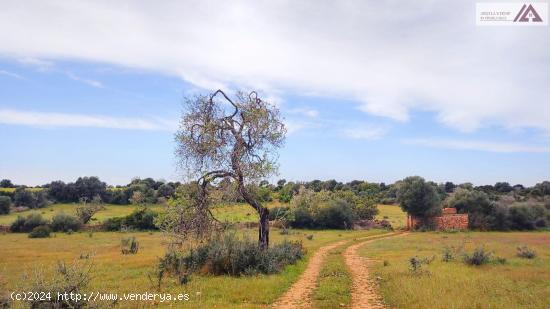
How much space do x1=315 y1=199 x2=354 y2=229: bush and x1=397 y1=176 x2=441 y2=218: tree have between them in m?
8.65

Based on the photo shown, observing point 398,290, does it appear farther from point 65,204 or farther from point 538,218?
point 65,204

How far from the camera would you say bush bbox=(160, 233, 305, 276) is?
19.0 metres

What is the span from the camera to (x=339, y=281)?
58.6ft

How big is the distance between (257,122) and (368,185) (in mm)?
106403

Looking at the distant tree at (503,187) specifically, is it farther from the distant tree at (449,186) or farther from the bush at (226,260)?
the bush at (226,260)

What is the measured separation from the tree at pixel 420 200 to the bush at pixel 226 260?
4902 cm

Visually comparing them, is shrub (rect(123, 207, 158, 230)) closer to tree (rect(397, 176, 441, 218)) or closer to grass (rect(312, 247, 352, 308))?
tree (rect(397, 176, 441, 218))

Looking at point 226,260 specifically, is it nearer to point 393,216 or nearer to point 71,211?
point 71,211

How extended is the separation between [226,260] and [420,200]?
5201 centimetres

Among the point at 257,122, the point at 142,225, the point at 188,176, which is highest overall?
the point at 257,122

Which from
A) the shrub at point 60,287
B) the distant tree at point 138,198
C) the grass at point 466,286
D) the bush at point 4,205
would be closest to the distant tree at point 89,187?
the distant tree at point 138,198

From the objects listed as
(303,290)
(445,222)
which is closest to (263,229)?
(303,290)

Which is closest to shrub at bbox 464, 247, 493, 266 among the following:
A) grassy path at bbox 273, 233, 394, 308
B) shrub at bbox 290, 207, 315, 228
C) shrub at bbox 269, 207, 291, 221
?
grassy path at bbox 273, 233, 394, 308

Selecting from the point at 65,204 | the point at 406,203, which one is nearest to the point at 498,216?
the point at 406,203
